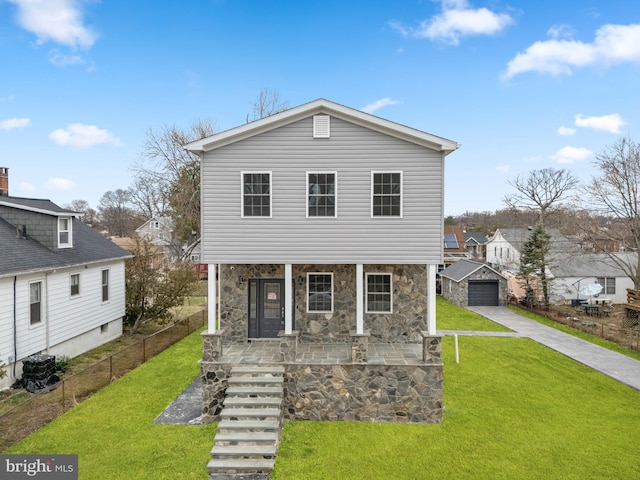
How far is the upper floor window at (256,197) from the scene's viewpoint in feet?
30.9

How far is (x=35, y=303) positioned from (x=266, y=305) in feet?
25.4

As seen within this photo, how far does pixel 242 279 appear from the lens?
1082cm

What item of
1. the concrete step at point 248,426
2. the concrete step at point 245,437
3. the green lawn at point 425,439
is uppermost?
the concrete step at point 248,426

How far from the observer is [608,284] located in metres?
25.9

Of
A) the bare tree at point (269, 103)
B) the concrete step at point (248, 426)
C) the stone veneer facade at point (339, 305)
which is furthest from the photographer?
the bare tree at point (269, 103)

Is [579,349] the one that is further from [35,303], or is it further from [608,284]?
[35,303]

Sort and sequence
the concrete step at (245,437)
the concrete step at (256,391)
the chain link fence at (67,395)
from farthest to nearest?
the concrete step at (256,391), the chain link fence at (67,395), the concrete step at (245,437)

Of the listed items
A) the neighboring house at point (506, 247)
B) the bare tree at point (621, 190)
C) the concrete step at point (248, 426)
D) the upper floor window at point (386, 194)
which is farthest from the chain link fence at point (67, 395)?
the neighboring house at point (506, 247)

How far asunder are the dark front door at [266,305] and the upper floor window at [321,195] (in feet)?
9.09

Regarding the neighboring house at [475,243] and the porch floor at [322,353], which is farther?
the neighboring house at [475,243]

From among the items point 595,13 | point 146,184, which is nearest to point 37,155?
point 146,184

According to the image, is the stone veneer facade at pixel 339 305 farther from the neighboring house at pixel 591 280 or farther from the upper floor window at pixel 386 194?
the neighboring house at pixel 591 280

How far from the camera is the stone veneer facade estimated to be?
10719mm

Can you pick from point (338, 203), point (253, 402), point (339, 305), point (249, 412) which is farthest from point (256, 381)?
point (338, 203)
